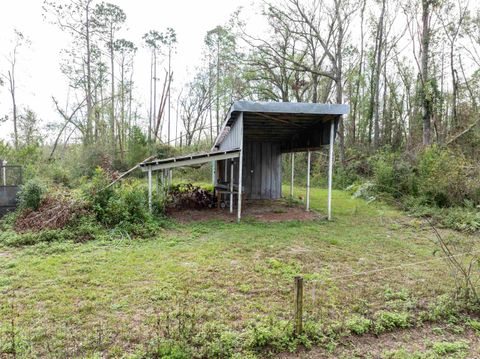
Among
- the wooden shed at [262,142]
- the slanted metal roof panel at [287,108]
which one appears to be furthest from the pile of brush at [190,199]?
the slanted metal roof panel at [287,108]

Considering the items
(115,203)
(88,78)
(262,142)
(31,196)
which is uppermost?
(88,78)

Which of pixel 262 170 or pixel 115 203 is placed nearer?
pixel 115 203

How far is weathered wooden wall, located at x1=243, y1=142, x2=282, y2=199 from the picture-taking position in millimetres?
11977

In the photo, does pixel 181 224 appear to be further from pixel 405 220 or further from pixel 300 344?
pixel 405 220

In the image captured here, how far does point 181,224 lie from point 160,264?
9.64ft

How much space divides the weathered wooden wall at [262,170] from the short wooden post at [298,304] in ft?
30.1

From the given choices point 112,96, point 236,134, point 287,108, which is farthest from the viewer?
point 112,96

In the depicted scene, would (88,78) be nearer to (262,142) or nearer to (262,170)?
(262,142)

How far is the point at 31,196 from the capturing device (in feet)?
24.4

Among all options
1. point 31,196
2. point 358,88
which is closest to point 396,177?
point 358,88

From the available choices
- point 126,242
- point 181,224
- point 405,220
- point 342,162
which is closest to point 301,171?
point 342,162

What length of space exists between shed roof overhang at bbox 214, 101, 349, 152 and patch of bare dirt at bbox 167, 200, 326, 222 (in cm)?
207

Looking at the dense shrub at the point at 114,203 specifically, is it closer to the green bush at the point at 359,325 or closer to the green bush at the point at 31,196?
the green bush at the point at 31,196

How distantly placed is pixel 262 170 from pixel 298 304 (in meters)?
9.58
